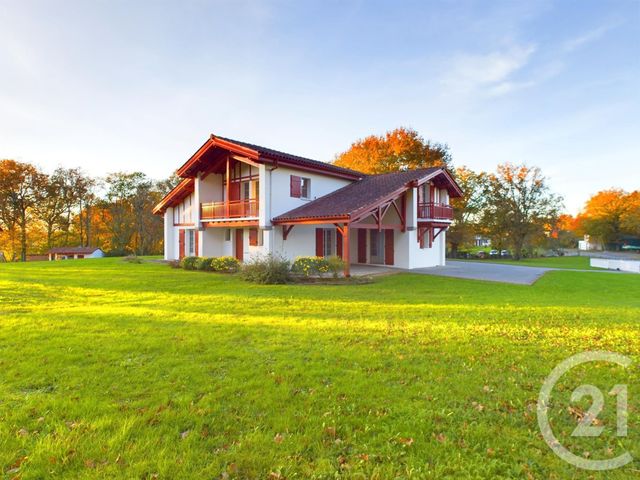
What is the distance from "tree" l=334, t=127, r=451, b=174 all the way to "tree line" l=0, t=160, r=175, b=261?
26199mm

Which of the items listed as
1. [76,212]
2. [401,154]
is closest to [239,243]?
[401,154]

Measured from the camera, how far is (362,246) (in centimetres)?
2259

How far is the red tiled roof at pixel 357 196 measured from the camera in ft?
54.3

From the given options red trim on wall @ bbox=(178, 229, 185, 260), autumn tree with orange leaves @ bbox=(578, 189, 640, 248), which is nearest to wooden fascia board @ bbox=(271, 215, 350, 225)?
red trim on wall @ bbox=(178, 229, 185, 260)

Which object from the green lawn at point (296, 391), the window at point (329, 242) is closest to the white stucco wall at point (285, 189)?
the window at point (329, 242)

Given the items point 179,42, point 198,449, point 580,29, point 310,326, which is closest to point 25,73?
point 179,42

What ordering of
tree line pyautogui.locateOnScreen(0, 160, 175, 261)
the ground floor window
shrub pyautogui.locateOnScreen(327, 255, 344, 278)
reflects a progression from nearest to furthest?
shrub pyautogui.locateOnScreen(327, 255, 344, 278) → the ground floor window → tree line pyautogui.locateOnScreen(0, 160, 175, 261)

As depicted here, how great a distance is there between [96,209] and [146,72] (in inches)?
1389

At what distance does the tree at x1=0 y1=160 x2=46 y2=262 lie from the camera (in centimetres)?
3756

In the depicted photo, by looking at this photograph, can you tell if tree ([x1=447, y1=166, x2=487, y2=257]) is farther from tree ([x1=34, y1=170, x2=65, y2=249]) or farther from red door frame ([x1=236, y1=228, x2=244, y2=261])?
tree ([x1=34, y1=170, x2=65, y2=249])

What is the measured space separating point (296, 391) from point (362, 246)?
18.8 meters

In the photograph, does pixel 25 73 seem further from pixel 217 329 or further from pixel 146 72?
pixel 217 329

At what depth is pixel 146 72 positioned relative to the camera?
1606cm

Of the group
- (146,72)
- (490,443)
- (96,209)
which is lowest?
(490,443)
